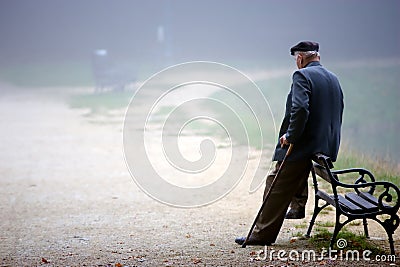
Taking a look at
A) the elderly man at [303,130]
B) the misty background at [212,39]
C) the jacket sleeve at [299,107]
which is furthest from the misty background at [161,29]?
the jacket sleeve at [299,107]

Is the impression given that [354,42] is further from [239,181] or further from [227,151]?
[239,181]

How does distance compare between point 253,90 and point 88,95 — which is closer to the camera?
point 253,90

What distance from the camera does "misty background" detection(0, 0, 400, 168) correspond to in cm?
912

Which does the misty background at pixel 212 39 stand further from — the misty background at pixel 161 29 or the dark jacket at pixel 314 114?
the dark jacket at pixel 314 114

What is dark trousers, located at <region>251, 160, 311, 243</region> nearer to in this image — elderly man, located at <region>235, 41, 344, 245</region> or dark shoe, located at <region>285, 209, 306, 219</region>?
elderly man, located at <region>235, 41, 344, 245</region>

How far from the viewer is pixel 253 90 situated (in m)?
10.8

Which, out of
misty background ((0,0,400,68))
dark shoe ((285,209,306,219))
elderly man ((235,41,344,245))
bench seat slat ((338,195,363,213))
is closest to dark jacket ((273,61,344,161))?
elderly man ((235,41,344,245))

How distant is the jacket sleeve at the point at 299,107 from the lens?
144 inches

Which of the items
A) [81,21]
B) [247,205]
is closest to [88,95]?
[81,21]

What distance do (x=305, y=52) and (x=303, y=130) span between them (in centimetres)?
51

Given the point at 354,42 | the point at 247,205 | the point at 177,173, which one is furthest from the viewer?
the point at 354,42

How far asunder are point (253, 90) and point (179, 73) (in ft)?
6.36

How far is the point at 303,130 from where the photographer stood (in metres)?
3.72

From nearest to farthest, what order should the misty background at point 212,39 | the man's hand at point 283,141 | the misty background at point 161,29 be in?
the man's hand at point 283,141, the misty background at point 212,39, the misty background at point 161,29
